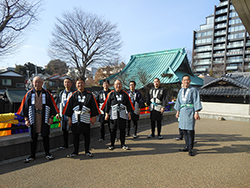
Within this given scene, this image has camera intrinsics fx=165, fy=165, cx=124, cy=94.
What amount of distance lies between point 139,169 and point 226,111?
9.06 meters

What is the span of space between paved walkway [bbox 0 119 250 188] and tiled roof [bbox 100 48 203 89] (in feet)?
32.9

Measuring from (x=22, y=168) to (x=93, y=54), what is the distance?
17423 mm

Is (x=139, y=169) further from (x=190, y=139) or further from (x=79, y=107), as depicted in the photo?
(x=79, y=107)

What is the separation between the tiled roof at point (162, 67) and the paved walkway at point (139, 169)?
10040 millimetres

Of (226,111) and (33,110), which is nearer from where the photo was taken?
(33,110)

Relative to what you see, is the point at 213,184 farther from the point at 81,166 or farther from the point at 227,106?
the point at 227,106

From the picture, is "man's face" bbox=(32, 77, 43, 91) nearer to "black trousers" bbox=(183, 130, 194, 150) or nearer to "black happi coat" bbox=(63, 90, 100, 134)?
"black happi coat" bbox=(63, 90, 100, 134)

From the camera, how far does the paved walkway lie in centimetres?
271

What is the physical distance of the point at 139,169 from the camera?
3.16 metres

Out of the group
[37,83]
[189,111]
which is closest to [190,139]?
[189,111]

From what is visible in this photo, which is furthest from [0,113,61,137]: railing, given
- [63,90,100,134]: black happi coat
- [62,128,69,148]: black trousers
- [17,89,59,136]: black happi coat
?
[63,90,100,134]: black happi coat

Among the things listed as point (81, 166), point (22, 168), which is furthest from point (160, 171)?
point (22, 168)

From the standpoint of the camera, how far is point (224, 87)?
34.0 feet

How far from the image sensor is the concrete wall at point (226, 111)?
9.07 metres
